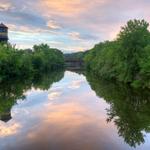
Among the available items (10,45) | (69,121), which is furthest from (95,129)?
(10,45)

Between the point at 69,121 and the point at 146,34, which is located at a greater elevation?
the point at 146,34

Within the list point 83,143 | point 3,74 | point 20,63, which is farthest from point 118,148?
point 20,63

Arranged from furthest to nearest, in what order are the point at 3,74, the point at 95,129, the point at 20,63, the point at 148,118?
the point at 20,63 → the point at 3,74 → the point at 148,118 → the point at 95,129

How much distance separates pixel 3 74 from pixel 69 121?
45.4 m

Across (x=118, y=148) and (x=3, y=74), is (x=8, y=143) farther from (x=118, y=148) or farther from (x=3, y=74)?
(x=3, y=74)

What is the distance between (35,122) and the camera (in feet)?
92.5

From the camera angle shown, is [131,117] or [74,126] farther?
[131,117]

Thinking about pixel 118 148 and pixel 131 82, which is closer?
pixel 118 148

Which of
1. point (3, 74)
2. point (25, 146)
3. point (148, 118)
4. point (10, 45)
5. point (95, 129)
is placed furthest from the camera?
point (10, 45)

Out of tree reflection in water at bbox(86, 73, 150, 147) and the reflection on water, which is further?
tree reflection in water at bbox(86, 73, 150, 147)

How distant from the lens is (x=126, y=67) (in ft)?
216

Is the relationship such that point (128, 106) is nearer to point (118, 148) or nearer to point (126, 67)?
point (118, 148)

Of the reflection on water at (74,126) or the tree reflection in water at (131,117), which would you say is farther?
the tree reflection in water at (131,117)

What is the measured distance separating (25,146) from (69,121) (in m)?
9.31
